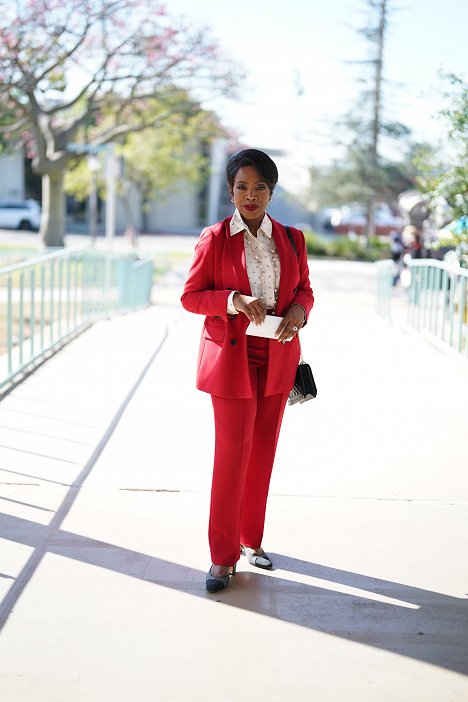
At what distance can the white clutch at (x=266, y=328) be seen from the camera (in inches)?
147

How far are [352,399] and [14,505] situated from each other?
340 centimetres

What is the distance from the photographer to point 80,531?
4.37m

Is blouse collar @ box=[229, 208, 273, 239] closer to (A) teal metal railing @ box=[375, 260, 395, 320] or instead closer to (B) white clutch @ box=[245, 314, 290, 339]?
(B) white clutch @ box=[245, 314, 290, 339]

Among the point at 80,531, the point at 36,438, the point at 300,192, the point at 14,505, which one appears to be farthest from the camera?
the point at 300,192

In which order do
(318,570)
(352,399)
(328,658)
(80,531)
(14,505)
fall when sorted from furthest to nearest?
(352,399) < (14,505) < (80,531) < (318,570) < (328,658)

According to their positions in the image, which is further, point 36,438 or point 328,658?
point 36,438

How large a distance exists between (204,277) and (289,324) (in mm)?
385

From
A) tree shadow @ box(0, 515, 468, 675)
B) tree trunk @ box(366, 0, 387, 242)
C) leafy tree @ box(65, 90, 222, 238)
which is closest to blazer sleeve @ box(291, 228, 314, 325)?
tree shadow @ box(0, 515, 468, 675)

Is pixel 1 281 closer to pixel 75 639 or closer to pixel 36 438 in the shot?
pixel 36 438

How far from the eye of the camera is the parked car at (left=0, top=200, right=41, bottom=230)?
44.5 metres

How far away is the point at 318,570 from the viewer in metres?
4.01

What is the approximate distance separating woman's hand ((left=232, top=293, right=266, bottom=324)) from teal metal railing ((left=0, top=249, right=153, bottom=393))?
12.9ft

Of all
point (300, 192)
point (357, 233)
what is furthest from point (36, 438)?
point (357, 233)

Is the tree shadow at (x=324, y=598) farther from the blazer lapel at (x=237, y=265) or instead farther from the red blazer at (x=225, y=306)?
the blazer lapel at (x=237, y=265)
